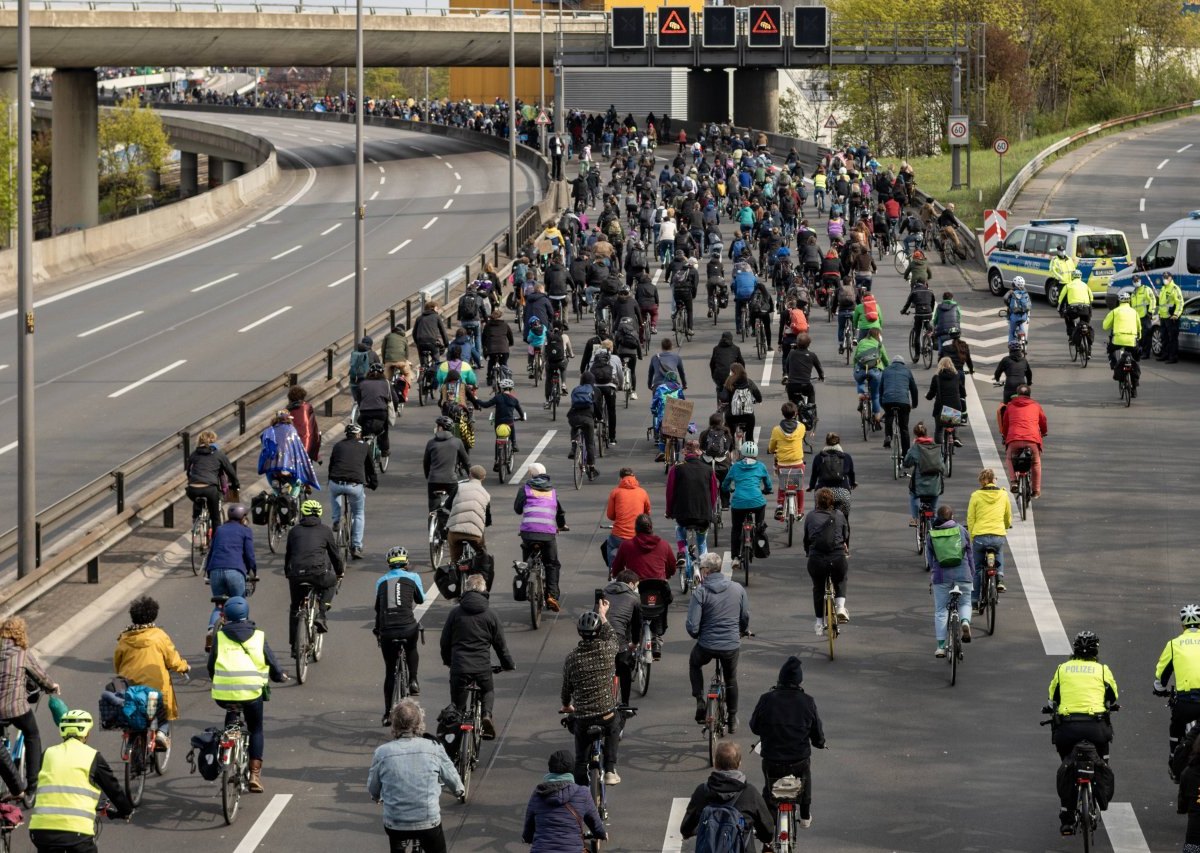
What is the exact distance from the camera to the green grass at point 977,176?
2263 inches

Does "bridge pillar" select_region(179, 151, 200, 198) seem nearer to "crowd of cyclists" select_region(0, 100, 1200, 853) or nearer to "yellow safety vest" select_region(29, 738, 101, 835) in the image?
"crowd of cyclists" select_region(0, 100, 1200, 853)

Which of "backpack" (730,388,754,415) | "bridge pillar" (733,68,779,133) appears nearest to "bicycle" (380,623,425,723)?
"backpack" (730,388,754,415)

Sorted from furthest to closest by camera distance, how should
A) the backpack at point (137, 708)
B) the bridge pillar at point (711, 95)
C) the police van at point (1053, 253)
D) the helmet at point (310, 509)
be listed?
the bridge pillar at point (711, 95), the police van at point (1053, 253), the helmet at point (310, 509), the backpack at point (137, 708)

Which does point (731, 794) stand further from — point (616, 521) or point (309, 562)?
point (616, 521)

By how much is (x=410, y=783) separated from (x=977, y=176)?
57.4m

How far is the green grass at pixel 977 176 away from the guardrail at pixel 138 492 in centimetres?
2411

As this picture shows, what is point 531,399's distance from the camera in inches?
1241

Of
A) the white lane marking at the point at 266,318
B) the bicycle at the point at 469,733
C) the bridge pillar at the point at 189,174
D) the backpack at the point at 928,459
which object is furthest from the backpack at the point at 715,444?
the bridge pillar at the point at 189,174

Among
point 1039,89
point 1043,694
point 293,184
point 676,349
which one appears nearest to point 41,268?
point 676,349

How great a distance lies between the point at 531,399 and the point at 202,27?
51.4 meters

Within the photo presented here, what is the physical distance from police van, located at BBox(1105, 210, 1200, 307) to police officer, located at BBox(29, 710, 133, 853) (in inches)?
1102

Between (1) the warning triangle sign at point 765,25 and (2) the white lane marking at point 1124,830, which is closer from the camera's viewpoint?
(2) the white lane marking at point 1124,830

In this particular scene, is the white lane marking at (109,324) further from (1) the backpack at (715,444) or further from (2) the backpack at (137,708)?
(2) the backpack at (137,708)

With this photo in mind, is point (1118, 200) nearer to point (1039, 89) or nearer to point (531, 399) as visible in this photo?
point (531, 399)
